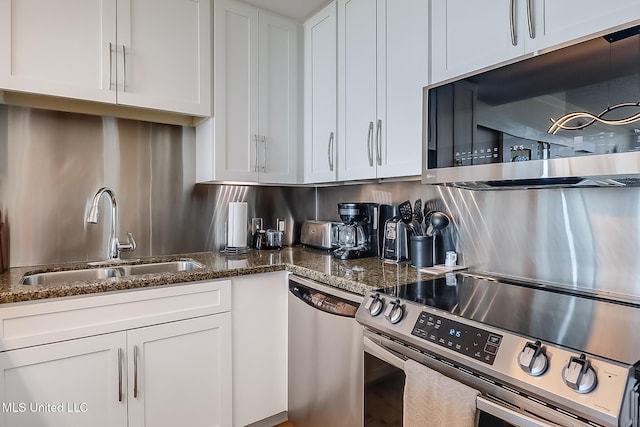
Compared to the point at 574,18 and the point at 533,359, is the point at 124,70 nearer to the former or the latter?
the point at 574,18

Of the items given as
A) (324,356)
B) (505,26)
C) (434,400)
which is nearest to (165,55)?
(505,26)

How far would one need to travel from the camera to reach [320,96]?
2.31 m

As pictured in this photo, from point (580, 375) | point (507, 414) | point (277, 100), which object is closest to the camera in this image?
point (580, 375)

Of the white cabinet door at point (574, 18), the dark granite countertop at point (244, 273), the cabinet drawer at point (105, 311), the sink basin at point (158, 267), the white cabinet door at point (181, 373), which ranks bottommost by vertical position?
the white cabinet door at point (181, 373)

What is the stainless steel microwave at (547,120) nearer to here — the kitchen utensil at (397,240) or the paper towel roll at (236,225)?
the kitchen utensil at (397,240)

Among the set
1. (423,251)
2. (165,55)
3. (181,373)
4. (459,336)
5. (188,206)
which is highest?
(165,55)

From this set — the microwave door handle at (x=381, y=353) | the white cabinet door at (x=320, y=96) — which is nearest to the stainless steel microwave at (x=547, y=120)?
the microwave door handle at (x=381, y=353)

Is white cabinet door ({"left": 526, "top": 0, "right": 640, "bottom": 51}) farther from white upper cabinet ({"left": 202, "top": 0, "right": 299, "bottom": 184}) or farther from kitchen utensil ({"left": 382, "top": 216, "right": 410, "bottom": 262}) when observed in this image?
white upper cabinet ({"left": 202, "top": 0, "right": 299, "bottom": 184})

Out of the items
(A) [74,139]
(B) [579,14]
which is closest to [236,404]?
(A) [74,139]

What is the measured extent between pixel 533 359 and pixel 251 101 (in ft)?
6.48

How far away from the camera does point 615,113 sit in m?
0.96

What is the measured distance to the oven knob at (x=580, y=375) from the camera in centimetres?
75

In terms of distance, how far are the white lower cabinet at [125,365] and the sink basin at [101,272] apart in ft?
0.98

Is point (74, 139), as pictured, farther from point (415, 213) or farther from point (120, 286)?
point (415, 213)
